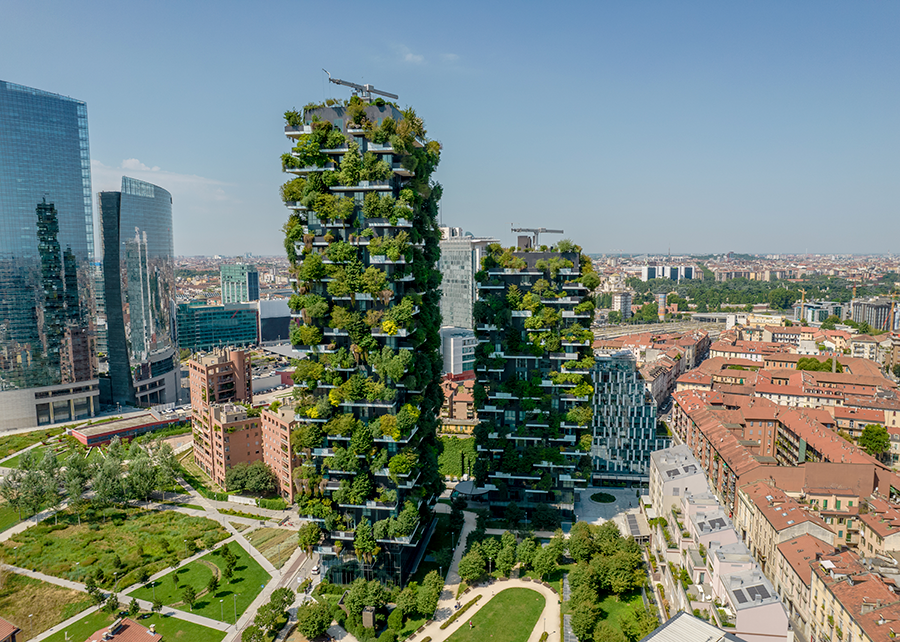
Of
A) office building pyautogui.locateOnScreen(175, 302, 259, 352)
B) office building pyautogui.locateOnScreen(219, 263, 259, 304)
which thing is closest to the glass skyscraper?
office building pyautogui.locateOnScreen(175, 302, 259, 352)

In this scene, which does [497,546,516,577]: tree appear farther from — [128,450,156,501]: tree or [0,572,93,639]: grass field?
[128,450,156,501]: tree

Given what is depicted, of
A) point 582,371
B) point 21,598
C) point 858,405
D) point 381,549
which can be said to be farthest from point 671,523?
point 21,598

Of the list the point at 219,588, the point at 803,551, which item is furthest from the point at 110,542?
the point at 803,551

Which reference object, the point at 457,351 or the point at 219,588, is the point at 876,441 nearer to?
the point at 457,351

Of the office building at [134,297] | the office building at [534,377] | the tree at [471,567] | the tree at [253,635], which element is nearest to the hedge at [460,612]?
the tree at [471,567]

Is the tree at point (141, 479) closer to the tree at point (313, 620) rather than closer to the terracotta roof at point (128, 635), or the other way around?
the terracotta roof at point (128, 635)

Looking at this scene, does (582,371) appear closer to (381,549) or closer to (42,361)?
(381,549)
